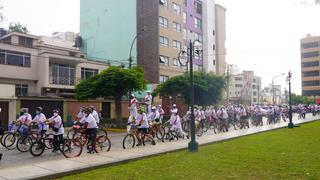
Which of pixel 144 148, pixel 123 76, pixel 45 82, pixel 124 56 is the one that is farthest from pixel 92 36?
pixel 144 148

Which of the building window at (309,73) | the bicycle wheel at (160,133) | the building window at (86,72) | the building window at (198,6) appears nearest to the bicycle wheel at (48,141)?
the bicycle wheel at (160,133)

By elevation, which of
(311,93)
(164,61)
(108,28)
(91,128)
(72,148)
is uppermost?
(108,28)

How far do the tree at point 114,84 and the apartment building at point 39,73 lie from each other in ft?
18.5

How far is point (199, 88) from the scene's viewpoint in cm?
4138

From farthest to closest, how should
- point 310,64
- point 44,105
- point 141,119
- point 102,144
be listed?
point 310,64 < point 44,105 < point 141,119 < point 102,144

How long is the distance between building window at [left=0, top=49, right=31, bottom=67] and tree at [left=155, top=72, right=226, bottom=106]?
45.9 ft

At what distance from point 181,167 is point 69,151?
5.39m

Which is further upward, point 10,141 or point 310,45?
point 310,45

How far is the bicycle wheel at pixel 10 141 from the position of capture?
1800 centimetres

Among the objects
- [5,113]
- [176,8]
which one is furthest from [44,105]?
[176,8]

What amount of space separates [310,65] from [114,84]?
312 ft

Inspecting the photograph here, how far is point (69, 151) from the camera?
14922 mm

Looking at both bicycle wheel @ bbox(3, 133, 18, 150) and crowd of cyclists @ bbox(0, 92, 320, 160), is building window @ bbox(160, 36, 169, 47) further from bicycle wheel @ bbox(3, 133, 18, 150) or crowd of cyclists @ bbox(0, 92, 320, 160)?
bicycle wheel @ bbox(3, 133, 18, 150)

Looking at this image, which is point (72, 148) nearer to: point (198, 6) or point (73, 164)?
point (73, 164)
